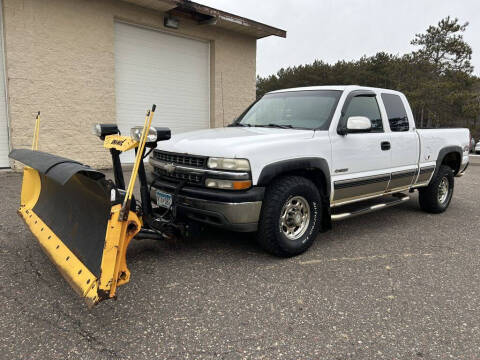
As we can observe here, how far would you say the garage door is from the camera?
403 inches

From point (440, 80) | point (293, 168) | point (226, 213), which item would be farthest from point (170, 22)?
point (440, 80)

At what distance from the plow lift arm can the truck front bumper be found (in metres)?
0.38

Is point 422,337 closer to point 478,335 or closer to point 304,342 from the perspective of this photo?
point 478,335

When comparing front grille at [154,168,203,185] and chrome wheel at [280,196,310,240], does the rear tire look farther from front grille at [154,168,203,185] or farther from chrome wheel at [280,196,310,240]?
front grille at [154,168,203,185]

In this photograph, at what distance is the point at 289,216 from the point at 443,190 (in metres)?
3.69

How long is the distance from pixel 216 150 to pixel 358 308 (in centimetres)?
177

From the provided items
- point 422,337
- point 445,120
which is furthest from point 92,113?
point 445,120

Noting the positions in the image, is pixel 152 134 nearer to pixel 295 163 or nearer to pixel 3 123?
pixel 295 163

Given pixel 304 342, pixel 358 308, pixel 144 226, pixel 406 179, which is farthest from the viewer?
pixel 406 179

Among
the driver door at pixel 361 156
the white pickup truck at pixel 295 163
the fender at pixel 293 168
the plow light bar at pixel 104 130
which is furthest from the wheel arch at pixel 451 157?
the plow light bar at pixel 104 130

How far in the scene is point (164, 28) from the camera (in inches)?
418

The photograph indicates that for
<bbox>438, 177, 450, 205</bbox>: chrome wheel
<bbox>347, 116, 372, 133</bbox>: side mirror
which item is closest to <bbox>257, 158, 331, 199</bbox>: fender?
<bbox>347, 116, 372, 133</bbox>: side mirror

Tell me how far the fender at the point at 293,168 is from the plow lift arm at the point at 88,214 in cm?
95

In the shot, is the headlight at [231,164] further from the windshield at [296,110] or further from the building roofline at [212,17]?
the building roofline at [212,17]
